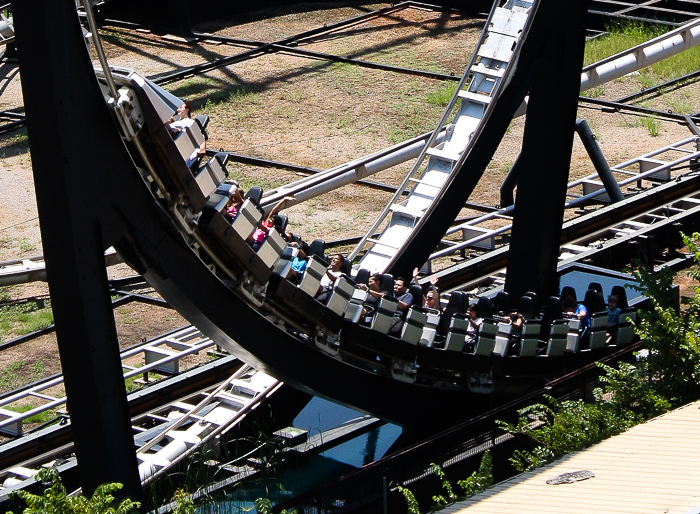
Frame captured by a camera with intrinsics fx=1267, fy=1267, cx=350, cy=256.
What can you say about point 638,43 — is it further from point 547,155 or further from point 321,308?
point 321,308

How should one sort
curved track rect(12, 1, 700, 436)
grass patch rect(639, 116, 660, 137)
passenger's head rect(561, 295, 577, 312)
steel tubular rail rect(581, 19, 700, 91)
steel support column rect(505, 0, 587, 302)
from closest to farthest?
curved track rect(12, 1, 700, 436) → steel support column rect(505, 0, 587, 302) → passenger's head rect(561, 295, 577, 312) → steel tubular rail rect(581, 19, 700, 91) → grass patch rect(639, 116, 660, 137)

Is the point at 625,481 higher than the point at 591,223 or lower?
lower

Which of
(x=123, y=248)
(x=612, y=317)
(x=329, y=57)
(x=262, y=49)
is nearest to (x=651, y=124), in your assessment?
(x=329, y=57)

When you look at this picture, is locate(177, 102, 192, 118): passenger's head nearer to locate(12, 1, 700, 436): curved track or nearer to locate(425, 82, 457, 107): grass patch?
locate(12, 1, 700, 436): curved track

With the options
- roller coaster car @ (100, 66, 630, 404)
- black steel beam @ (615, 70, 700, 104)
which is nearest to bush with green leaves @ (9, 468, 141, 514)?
roller coaster car @ (100, 66, 630, 404)

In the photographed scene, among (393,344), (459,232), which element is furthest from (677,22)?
(393,344)

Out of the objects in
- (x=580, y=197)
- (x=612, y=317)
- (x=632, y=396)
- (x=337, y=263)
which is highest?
(x=337, y=263)
